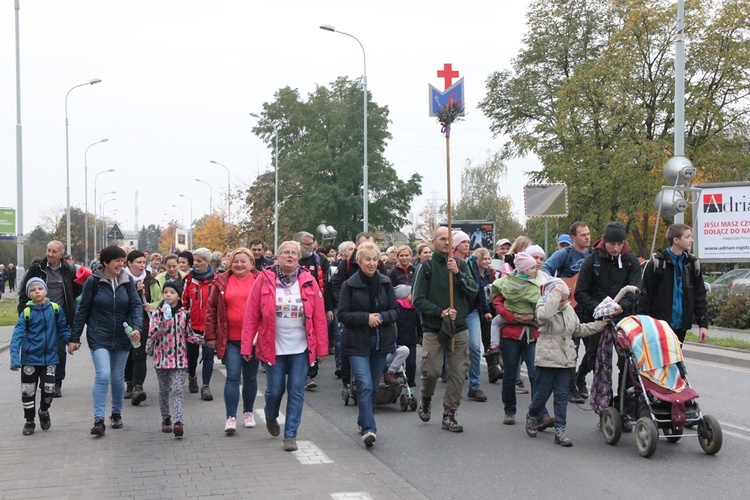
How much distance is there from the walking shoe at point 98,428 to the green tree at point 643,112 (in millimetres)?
28213

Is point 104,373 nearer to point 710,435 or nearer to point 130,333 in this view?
point 130,333

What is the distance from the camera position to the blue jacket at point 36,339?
26.8ft

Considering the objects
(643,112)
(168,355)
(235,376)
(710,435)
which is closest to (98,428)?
(168,355)

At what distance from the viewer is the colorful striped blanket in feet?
22.6

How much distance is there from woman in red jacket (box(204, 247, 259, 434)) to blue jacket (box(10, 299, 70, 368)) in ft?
5.08

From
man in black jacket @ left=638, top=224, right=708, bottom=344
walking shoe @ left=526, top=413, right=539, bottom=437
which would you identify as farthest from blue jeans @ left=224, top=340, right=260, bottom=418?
man in black jacket @ left=638, top=224, right=708, bottom=344

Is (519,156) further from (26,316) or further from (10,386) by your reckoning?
(26,316)

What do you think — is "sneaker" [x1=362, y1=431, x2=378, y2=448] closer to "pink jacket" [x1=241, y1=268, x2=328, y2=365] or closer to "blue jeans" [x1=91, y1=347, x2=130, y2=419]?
"pink jacket" [x1=241, y1=268, x2=328, y2=365]

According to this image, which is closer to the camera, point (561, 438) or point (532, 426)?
point (561, 438)

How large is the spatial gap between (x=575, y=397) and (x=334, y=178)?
49547mm

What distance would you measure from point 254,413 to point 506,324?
290 centimetres

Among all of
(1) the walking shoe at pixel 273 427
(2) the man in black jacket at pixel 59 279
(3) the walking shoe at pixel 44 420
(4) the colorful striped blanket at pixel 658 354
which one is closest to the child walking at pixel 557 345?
(4) the colorful striped blanket at pixel 658 354

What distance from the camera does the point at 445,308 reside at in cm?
788

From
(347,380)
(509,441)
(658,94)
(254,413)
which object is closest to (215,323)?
(254,413)
